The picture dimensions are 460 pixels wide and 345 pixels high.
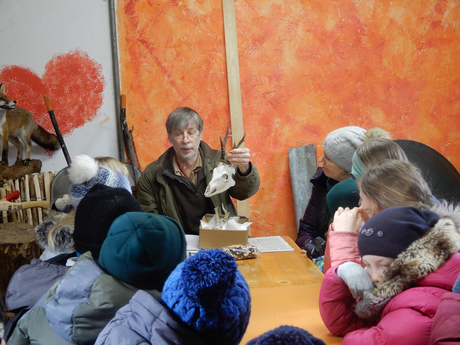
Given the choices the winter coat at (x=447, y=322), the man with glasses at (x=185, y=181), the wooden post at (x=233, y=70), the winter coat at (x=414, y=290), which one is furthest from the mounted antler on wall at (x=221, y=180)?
the wooden post at (x=233, y=70)

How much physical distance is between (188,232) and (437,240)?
1.86m

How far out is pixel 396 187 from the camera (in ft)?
4.48

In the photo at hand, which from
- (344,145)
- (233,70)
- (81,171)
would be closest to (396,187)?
(344,145)

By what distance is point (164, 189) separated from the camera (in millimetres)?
2699

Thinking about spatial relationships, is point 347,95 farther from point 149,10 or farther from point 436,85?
point 149,10

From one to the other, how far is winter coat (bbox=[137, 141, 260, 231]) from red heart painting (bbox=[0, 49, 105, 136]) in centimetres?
133

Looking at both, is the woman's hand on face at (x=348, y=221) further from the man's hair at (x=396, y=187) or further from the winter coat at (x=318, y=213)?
the winter coat at (x=318, y=213)

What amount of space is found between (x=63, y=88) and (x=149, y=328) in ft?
10.8

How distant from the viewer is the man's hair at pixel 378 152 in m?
1.67

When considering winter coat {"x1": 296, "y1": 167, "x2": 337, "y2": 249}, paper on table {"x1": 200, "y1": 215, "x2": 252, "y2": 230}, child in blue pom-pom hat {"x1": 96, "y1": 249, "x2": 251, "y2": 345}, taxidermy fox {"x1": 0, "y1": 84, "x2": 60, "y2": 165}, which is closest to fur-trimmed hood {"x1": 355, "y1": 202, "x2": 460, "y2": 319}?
child in blue pom-pom hat {"x1": 96, "y1": 249, "x2": 251, "y2": 345}

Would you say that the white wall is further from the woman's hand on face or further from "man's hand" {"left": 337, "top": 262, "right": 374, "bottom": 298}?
"man's hand" {"left": 337, "top": 262, "right": 374, "bottom": 298}

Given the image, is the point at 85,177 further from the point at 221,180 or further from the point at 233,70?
the point at 233,70

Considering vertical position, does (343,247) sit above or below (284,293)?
above

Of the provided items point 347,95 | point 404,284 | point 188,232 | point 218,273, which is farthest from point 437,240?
point 347,95
